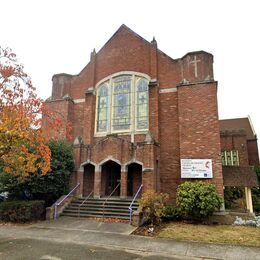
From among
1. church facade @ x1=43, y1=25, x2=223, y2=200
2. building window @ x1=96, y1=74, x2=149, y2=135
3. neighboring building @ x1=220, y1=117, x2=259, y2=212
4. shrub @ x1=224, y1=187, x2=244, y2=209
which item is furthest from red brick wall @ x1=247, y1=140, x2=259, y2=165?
building window @ x1=96, y1=74, x2=149, y2=135

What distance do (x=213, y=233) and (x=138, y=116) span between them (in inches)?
361

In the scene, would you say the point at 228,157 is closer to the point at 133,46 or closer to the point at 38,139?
the point at 133,46

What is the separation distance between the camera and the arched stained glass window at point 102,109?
58.4ft

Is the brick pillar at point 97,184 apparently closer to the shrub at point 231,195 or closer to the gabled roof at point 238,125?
the shrub at point 231,195

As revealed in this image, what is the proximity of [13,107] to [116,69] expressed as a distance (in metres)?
10.2

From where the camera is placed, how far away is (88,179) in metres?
16.2

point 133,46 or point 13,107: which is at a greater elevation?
point 133,46

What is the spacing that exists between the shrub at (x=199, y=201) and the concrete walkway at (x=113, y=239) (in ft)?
10.4

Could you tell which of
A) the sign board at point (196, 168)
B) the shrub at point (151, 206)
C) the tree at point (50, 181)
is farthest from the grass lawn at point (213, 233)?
the tree at point (50, 181)

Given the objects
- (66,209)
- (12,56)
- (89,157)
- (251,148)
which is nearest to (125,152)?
(89,157)

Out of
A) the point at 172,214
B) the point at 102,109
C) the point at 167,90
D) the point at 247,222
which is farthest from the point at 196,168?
the point at 102,109

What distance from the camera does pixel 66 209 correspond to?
45.3ft

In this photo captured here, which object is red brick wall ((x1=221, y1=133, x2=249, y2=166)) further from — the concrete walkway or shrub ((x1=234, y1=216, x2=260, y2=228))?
the concrete walkway

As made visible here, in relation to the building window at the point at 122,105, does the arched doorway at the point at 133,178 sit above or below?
below
